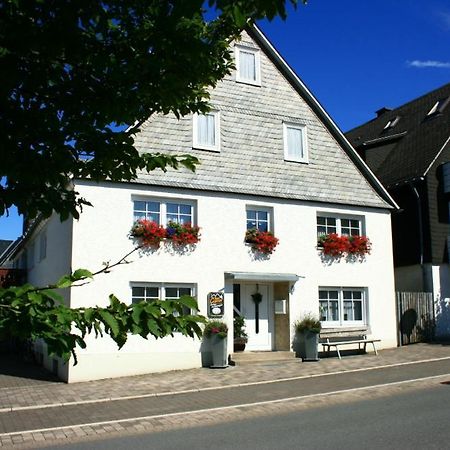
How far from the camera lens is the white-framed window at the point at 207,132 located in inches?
653

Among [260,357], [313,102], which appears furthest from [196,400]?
[313,102]

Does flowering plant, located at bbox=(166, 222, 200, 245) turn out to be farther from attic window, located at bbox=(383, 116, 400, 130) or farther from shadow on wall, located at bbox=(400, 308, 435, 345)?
attic window, located at bbox=(383, 116, 400, 130)

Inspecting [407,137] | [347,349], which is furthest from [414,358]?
[407,137]

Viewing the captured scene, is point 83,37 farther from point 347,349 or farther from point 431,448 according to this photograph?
point 347,349

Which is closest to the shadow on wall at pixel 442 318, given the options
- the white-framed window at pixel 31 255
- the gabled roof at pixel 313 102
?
the gabled roof at pixel 313 102

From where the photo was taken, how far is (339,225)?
18.6 m

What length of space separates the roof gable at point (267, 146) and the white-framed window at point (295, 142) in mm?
145

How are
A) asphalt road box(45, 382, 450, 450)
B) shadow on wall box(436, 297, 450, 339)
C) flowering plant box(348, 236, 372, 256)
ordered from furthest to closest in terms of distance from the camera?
shadow on wall box(436, 297, 450, 339), flowering plant box(348, 236, 372, 256), asphalt road box(45, 382, 450, 450)

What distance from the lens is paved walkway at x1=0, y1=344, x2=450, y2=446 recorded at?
30.9 ft

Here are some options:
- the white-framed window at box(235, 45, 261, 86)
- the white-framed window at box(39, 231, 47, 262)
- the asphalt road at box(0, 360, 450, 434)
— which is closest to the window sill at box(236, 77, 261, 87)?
the white-framed window at box(235, 45, 261, 86)

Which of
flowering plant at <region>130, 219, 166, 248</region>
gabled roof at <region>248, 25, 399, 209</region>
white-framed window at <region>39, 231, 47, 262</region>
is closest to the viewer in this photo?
flowering plant at <region>130, 219, 166, 248</region>

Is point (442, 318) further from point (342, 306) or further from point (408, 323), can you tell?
point (342, 306)

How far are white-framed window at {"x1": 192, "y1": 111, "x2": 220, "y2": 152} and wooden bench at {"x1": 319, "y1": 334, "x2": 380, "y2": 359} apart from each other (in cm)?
647

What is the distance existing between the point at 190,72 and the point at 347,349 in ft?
50.7
